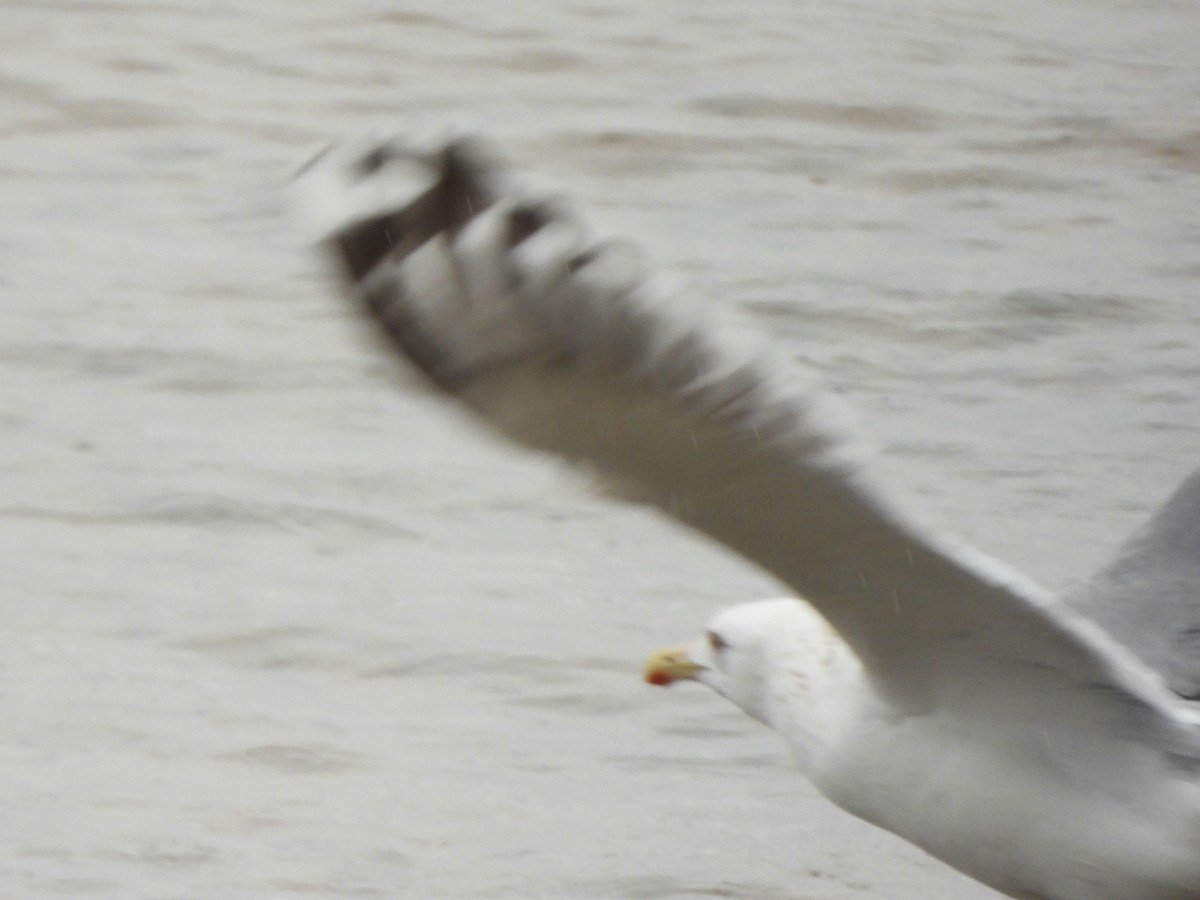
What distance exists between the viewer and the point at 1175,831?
98.1 inches

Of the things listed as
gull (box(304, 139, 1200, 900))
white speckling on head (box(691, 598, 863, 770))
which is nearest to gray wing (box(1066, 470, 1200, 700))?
gull (box(304, 139, 1200, 900))

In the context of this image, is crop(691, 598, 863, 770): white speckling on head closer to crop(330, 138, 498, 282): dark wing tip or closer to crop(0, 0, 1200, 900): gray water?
crop(0, 0, 1200, 900): gray water

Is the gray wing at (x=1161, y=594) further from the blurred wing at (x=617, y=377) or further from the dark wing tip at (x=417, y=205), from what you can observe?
the dark wing tip at (x=417, y=205)

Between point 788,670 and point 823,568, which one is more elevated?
point 823,568

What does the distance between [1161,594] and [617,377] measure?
121 centimetres

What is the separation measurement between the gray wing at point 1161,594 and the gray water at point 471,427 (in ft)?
1.87

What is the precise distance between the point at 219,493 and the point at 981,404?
5.64 feet

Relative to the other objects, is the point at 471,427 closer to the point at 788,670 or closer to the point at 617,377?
the point at 617,377

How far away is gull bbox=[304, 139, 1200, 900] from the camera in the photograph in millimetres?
1752

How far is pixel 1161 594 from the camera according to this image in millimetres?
2830

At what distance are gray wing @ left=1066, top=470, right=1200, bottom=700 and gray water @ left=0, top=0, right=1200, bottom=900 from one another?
1.87 feet

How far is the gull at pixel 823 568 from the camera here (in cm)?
175

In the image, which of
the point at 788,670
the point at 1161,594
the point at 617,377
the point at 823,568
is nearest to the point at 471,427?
the point at 617,377

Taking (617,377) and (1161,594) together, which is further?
(1161,594)
